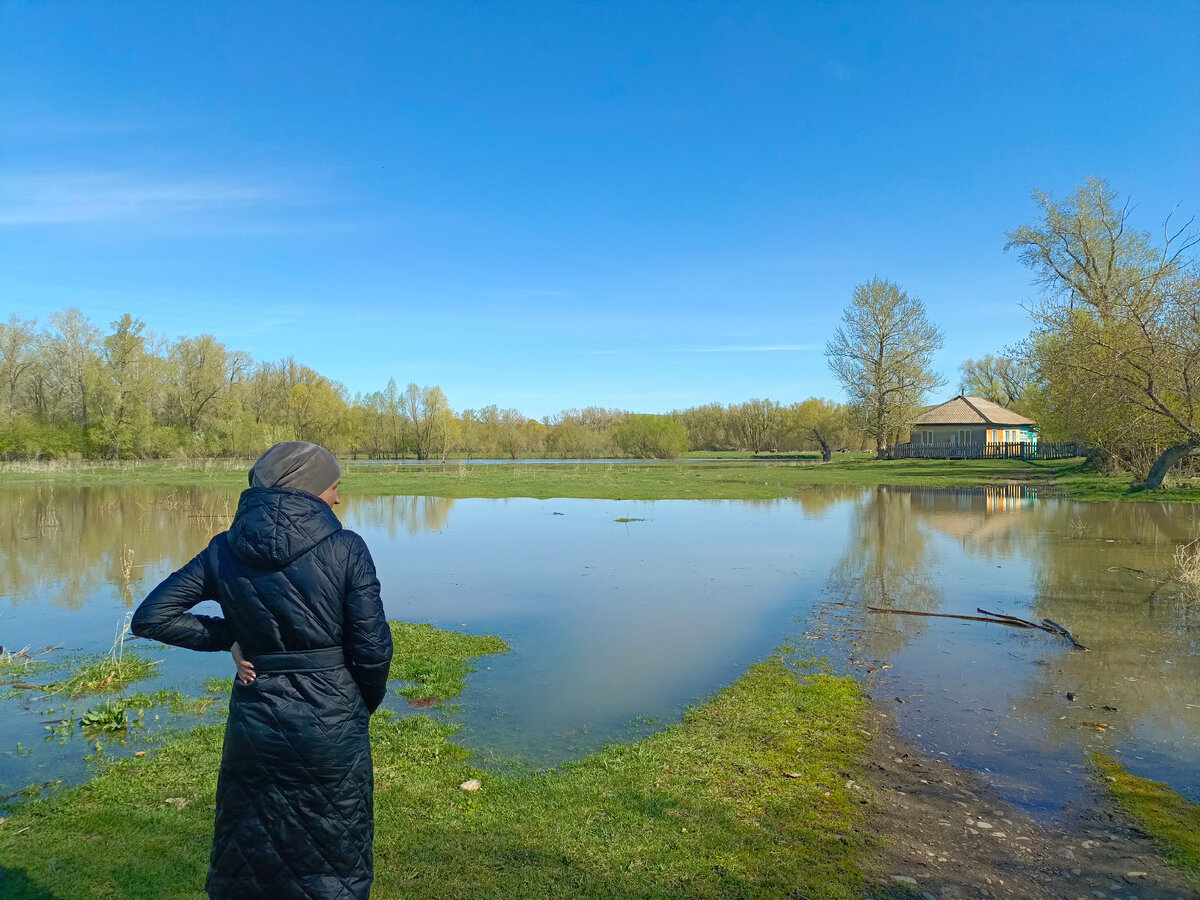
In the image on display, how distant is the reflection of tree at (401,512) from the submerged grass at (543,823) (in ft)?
47.1

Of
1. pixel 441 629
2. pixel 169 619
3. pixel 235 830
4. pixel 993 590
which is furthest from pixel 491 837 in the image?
pixel 993 590

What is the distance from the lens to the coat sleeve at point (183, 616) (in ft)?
9.55

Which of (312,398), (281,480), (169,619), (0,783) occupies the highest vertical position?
(312,398)

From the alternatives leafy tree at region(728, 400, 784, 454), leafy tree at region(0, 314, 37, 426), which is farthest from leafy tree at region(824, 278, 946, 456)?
leafy tree at region(0, 314, 37, 426)

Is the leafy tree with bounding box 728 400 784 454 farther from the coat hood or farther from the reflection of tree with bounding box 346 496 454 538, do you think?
the coat hood

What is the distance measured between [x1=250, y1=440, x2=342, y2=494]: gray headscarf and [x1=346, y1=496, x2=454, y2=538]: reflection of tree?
1659 cm

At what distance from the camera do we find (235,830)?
2.86 m

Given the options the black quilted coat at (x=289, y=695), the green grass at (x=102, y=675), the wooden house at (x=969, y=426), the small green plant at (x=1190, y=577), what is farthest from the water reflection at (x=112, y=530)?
the wooden house at (x=969, y=426)

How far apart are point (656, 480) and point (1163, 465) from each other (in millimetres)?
21484

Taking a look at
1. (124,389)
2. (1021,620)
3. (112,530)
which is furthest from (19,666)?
(124,389)

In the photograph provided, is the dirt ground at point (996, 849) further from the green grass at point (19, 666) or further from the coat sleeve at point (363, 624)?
the green grass at point (19, 666)

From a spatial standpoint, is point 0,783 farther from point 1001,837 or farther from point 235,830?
point 1001,837

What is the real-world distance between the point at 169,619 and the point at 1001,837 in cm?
467

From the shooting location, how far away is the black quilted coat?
9.26 ft
